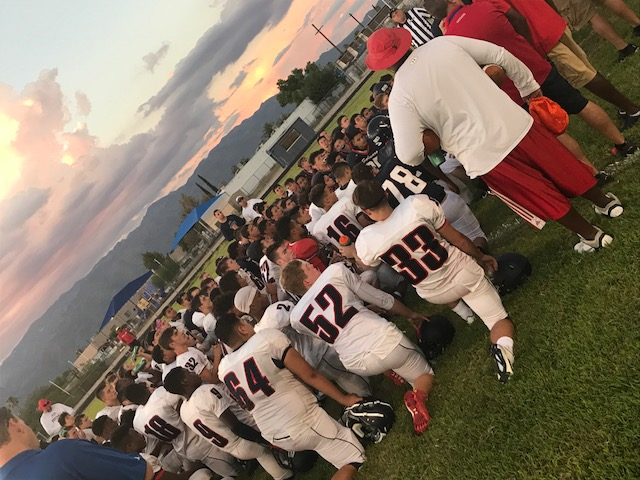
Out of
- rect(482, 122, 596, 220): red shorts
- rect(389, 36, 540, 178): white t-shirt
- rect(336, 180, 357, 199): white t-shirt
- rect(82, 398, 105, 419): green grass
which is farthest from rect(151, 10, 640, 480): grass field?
rect(82, 398, 105, 419): green grass

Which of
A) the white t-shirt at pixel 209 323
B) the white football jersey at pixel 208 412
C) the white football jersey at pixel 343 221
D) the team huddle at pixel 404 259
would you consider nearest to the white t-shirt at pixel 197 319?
the white t-shirt at pixel 209 323

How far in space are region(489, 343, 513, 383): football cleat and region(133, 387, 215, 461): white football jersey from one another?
391 cm

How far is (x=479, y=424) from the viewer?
3.41m

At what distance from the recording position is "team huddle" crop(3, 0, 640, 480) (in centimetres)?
344

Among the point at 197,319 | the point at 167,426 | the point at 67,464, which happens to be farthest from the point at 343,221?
the point at 197,319

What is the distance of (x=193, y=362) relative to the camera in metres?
6.01

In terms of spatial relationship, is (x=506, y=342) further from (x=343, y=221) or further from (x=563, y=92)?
(x=343, y=221)

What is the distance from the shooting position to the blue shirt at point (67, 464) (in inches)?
133

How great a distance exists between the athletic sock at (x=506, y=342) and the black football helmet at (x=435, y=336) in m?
1.15

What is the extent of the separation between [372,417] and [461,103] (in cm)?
301

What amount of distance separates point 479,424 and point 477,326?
4.77ft

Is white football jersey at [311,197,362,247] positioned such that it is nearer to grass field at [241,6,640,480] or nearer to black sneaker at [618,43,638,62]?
grass field at [241,6,640,480]

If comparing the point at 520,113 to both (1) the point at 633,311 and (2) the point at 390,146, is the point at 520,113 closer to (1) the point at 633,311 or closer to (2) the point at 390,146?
(1) the point at 633,311

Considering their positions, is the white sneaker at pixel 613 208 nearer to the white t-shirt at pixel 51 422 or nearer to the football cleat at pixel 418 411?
the football cleat at pixel 418 411
